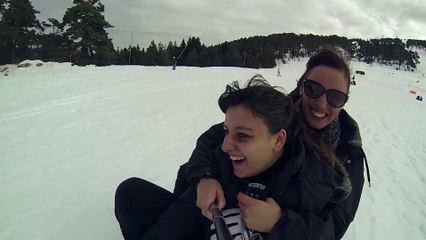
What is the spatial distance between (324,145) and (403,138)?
316 inches

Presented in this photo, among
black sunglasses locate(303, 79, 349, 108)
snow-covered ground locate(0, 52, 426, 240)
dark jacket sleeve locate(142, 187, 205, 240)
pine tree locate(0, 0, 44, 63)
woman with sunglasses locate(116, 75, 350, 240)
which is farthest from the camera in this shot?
pine tree locate(0, 0, 44, 63)

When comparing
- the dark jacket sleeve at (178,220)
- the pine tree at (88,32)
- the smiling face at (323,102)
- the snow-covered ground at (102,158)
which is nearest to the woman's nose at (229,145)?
the dark jacket sleeve at (178,220)

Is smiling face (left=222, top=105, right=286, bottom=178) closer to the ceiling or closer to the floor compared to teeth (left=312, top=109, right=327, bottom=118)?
closer to the floor

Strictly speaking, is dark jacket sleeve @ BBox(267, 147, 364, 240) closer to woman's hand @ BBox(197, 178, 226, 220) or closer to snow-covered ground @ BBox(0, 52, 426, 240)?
woman's hand @ BBox(197, 178, 226, 220)

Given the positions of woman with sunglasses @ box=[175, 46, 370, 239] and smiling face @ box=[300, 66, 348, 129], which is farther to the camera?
smiling face @ box=[300, 66, 348, 129]

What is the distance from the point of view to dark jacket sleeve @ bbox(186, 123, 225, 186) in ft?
6.09

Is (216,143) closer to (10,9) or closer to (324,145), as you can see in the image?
(324,145)

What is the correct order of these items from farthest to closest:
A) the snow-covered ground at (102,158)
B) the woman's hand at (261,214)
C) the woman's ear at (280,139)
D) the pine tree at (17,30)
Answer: the pine tree at (17,30), the snow-covered ground at (102,158), the woman's ear at (280,139), the woman's hand at (261,214)

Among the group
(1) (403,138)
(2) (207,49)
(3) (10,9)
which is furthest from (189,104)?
(2) (207,49)

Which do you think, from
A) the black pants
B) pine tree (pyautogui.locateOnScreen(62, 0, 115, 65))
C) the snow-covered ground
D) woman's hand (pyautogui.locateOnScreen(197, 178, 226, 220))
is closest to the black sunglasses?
the snow-covered ground

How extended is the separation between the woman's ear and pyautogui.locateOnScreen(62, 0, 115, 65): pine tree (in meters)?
31.4

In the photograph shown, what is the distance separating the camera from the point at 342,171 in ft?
5.77

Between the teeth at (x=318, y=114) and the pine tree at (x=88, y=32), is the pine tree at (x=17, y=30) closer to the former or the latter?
the pine tree at (x=88, y=32)

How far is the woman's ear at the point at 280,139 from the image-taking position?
171cm
